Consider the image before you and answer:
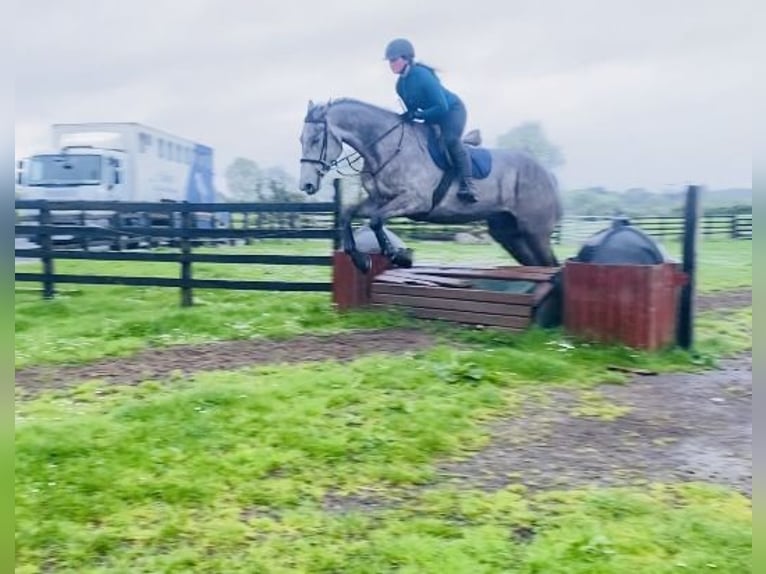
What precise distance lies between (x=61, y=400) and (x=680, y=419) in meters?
2.96

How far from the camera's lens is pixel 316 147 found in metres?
6.02

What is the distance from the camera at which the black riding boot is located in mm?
6266

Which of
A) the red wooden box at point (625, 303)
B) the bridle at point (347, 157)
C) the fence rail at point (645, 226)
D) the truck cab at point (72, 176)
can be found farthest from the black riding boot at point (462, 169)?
the truck cab at point (72, 176)

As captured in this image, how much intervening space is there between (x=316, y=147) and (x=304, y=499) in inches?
150

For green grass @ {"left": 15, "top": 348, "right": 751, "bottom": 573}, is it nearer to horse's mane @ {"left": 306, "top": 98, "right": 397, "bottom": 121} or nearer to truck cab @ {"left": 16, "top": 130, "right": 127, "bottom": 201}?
horse's mane @ {"left": 306, "top": 98, "right": 397, "bottom": 121}

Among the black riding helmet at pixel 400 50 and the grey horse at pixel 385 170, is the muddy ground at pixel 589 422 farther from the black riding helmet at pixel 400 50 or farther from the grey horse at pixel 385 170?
the black riding helmet at pixel 400 50

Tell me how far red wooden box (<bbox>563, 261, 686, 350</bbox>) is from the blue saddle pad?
1.40 meters

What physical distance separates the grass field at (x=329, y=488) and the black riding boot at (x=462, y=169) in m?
1.90

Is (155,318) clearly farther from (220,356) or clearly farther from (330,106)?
(330,106)

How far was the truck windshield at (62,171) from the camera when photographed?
16.0 meters

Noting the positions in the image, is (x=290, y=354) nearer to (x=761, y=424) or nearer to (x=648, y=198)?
(x=648, y=198)

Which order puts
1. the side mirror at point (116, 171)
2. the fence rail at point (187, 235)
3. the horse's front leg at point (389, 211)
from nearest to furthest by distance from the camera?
1. the horse's front leg at point (389, 211)
2. the fence rail at point (187, 235)
3. the side mirror at point (116, 171)

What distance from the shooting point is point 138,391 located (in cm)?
409

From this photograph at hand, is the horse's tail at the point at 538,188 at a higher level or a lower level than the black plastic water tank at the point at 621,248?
higher
